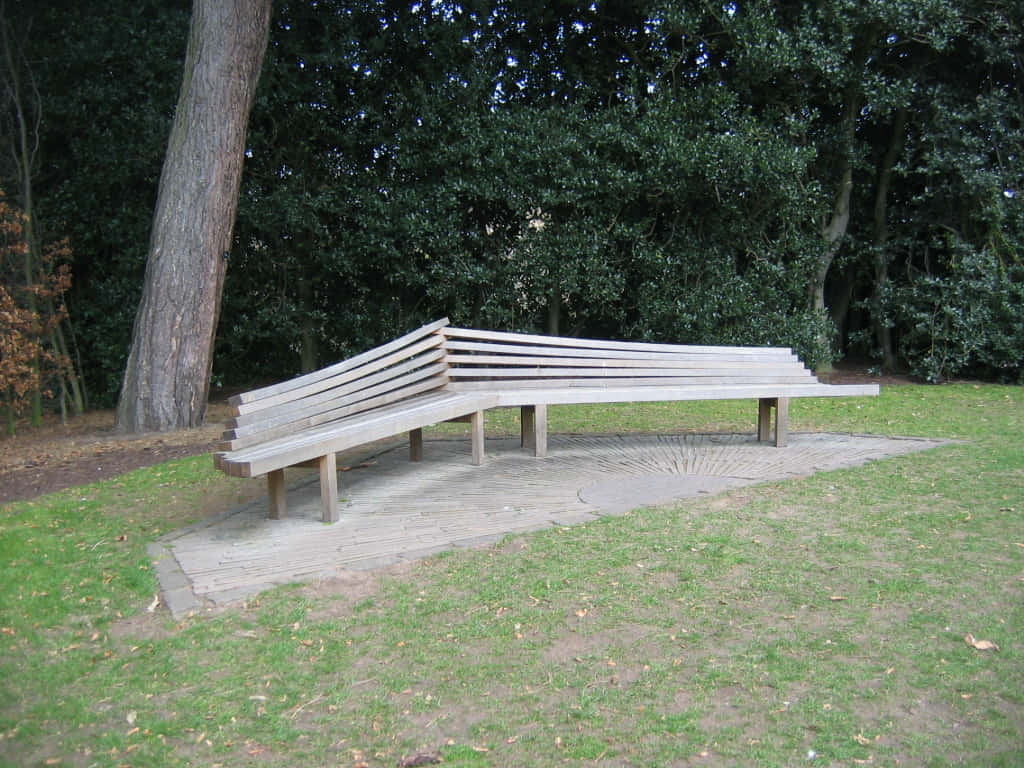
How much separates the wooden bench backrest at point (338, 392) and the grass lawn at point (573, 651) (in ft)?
3.04

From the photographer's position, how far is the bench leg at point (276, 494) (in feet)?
17.6

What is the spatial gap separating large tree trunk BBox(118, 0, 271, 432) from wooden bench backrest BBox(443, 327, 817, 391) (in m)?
3.32

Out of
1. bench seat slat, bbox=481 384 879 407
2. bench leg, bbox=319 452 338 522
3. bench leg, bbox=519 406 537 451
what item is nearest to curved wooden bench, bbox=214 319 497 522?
bench leg, bbox=319 452 338 522

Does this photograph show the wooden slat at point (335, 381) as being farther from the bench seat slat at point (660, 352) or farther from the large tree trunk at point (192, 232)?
the large tree trunk at point (192, 232)

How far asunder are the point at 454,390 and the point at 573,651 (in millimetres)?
3631

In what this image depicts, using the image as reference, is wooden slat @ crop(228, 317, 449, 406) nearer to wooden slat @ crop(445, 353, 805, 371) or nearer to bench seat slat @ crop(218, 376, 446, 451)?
bench seat slat @ crop(218, 376, 446, 451)

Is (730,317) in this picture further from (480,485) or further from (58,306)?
(58,306)

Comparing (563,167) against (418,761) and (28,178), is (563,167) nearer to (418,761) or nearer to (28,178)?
(28,178)

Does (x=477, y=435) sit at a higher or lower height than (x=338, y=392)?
lower

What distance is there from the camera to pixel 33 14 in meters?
12.5

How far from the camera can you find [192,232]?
9.21 metres

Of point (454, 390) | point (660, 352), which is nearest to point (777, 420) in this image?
point (660, 352)

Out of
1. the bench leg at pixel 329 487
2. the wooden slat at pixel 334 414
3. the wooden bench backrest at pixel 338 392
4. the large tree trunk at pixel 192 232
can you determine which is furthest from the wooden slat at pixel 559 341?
the large tree trunk at pixel 192 232

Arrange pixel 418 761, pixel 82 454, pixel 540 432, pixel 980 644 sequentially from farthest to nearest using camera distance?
pixel 82 454 → pixel 540 432 → pixel 980 644 → pixel 418 761
